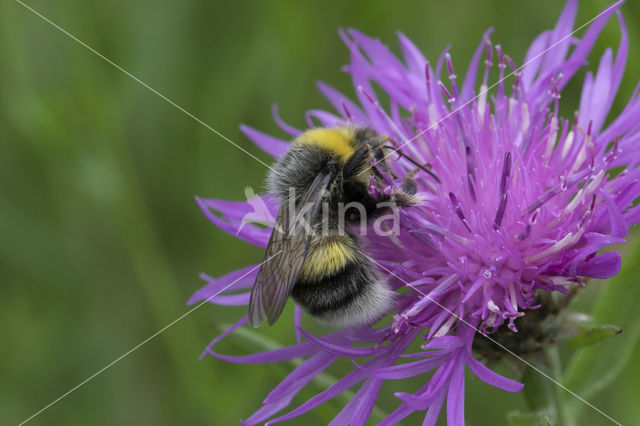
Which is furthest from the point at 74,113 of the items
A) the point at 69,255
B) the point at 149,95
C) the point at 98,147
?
the point at 69,255

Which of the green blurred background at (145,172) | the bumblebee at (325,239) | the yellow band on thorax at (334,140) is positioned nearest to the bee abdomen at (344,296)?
the bumblebee at (325,239)

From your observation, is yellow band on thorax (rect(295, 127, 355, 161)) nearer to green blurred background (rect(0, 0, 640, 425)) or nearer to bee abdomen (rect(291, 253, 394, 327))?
bee abdomen (rect(291, 253, 394, 327))

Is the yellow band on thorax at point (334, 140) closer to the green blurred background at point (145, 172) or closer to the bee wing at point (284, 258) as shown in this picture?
the bee wing at point (284, 258)

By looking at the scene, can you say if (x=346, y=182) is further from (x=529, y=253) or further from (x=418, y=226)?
(x=529, y=253)

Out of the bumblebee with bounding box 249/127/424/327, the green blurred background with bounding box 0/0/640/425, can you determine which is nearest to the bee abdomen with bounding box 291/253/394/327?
the bumblebee with bounding box 249/127/424/327

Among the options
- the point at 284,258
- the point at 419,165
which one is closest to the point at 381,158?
the point at 419,165
